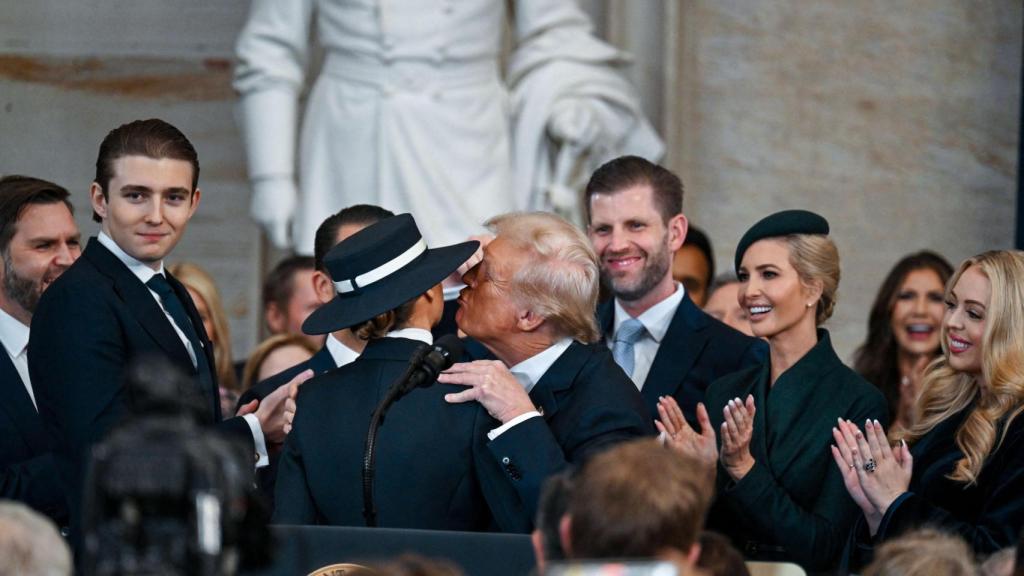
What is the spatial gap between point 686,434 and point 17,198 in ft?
6.96

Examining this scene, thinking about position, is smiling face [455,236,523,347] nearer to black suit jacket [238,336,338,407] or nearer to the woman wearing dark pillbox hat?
the woman wearing dark pillbox hat

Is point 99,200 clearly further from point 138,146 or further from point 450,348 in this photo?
point 450,348

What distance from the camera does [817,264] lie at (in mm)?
5223

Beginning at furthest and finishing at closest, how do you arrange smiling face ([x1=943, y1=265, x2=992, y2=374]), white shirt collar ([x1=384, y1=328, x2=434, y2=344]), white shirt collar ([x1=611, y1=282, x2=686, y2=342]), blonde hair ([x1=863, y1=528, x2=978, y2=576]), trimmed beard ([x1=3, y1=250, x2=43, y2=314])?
white shirt collar ([x1=611, y1=282, x2=686, y2=342]) → trimmed beard ([x1=3, y1=250, x2=43, y2=314]) → smiling face ([x1=943, y1=265, x2=992, y2=374]) → white shirt collar ([x1=384, y1=328, x2=434, y2=344]) → blonde hair ([x1=863, y1=528, x2=978, y2=576])

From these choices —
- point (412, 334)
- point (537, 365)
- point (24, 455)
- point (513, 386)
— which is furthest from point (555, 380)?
point (24, 455)

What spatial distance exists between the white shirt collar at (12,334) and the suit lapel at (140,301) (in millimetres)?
803

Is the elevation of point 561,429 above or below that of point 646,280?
below

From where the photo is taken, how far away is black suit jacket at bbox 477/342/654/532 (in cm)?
418

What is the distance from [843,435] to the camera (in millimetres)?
4719

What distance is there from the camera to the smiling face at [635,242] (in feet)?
18.7

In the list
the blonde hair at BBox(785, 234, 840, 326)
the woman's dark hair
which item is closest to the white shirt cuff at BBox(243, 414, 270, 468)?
the blonde hair at BBox(785, 234, 840, 326)

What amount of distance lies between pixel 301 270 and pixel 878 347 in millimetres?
2322

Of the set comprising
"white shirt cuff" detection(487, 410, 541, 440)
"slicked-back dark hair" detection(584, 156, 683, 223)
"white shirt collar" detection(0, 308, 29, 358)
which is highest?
"slicked-back dark hair" detection(584, 156, 683, 223)

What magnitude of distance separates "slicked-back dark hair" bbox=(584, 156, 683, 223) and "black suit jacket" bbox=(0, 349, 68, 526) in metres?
1.95
